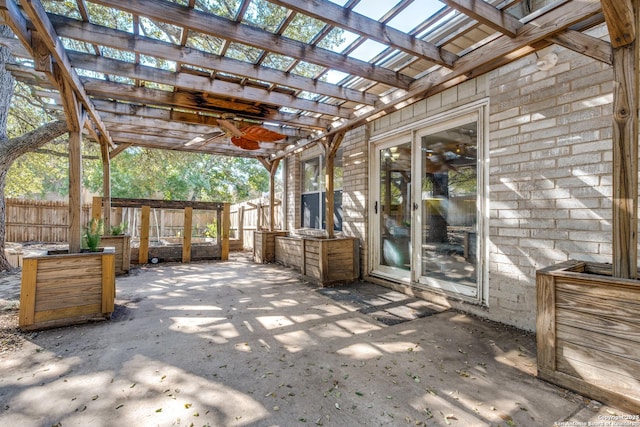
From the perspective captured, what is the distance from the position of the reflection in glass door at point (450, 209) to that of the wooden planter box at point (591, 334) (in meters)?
1.47

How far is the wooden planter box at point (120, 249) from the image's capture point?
212 inches

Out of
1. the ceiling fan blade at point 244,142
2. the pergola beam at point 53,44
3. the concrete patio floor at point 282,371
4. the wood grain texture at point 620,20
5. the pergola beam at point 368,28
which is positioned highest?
the pergola beam at point 368,28

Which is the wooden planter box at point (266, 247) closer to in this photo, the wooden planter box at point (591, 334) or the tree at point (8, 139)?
the tree at point (8, 139)

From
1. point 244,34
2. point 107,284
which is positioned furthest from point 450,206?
point 107,284

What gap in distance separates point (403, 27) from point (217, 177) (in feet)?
44.7

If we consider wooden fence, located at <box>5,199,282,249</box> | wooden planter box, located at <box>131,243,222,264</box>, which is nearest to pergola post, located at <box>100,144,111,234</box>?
wooden planter box, located at <box>131,243,222,264</box>

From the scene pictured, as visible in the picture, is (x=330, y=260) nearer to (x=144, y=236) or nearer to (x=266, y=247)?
(x=266, y=247)

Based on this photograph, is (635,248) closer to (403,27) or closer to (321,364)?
(321,364)

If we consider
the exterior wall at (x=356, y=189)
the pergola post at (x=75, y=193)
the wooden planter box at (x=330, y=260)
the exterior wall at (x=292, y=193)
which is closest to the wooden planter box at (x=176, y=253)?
the exterior wall at (x=292, y=193)

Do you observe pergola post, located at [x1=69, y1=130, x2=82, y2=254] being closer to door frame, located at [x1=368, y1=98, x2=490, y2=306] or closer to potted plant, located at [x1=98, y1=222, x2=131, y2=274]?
potted plant, located at [x1=98, y1=222, x2=131, y2=274]

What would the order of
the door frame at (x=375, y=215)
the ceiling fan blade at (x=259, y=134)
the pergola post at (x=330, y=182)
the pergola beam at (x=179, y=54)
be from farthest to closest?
1. the pergola post at (x=330, y=182)
2. the door frame at (x=375, y=215)
3. the ceiling fan blade at (x=259, y=134)
4. the pergola beam at (x=179, y=54)

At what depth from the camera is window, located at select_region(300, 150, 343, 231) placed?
19.8 ft

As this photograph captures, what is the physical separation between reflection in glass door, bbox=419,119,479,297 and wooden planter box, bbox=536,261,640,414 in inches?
57.8

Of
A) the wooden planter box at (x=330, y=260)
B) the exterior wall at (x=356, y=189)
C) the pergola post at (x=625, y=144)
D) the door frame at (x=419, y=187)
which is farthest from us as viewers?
the exterior wall at (x=356, y=189)
